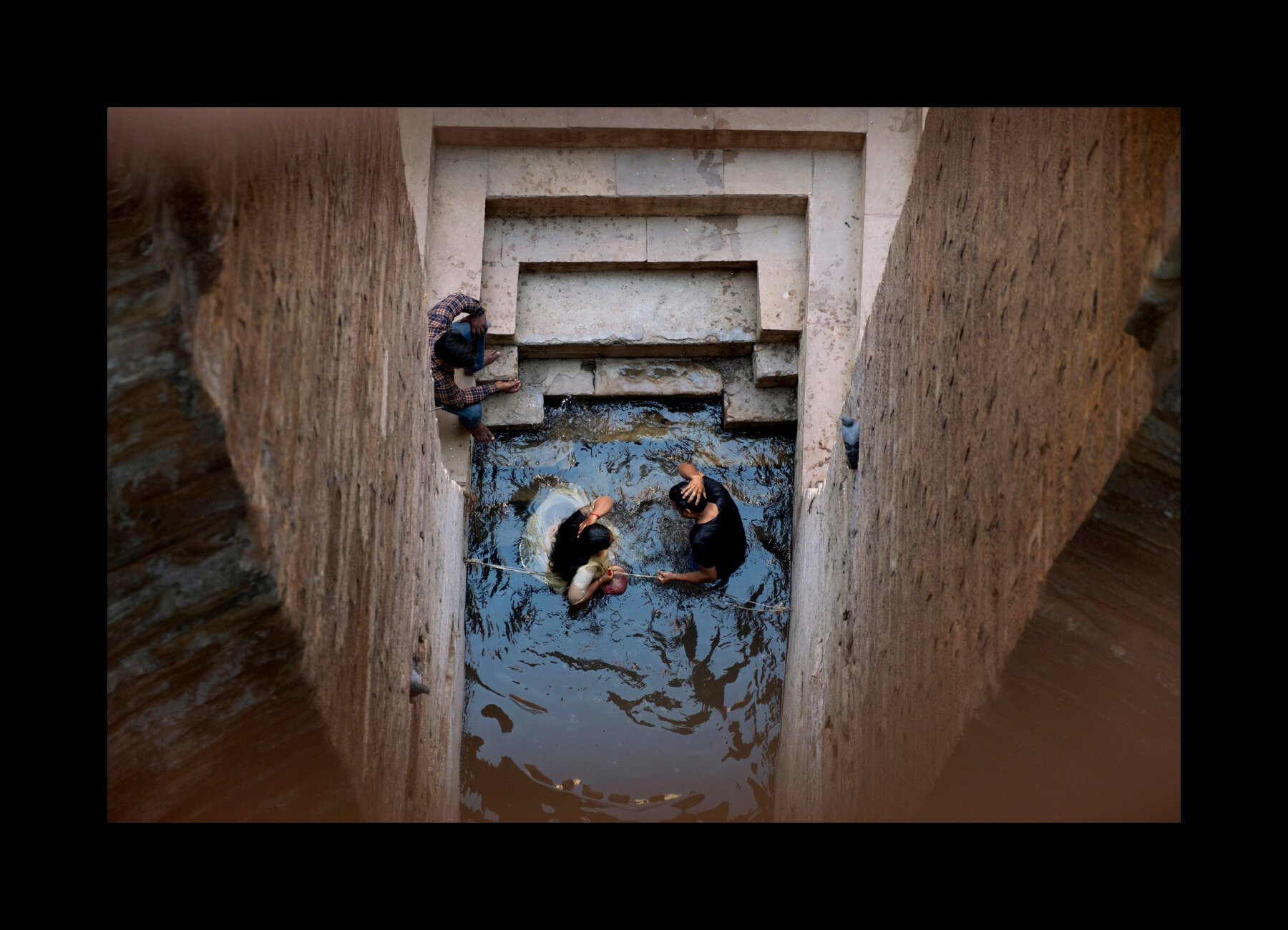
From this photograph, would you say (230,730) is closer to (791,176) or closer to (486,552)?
(486,552)

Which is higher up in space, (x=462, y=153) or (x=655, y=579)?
(x=462, y=153)

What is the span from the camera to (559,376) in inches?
289

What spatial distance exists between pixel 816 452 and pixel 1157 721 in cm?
426

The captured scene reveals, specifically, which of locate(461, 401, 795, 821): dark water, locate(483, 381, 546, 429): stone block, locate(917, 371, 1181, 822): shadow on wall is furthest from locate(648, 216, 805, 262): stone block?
locate(917, 371, 1181, 822): shadow on wall

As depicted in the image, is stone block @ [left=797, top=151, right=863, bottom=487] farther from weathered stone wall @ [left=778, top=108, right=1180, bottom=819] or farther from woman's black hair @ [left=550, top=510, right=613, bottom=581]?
weathered stone wall @ [left=778, top=108, right=1180, bottom=819]

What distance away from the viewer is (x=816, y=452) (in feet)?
21.8

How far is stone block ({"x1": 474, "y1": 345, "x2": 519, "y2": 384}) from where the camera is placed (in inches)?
278

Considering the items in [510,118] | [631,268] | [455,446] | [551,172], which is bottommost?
[455,446]

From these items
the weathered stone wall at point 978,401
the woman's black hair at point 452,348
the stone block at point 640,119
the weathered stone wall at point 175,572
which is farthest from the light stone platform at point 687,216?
the weathered stone wall at point 175,572

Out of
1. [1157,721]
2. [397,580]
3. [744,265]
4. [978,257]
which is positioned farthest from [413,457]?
[744,265]

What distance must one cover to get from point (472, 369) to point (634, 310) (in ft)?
4.11

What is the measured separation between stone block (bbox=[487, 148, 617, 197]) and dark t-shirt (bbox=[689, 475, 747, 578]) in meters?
2.16

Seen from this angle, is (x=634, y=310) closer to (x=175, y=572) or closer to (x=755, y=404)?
(x=755, y=404)

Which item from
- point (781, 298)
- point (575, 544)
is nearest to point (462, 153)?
point (781, 298)
